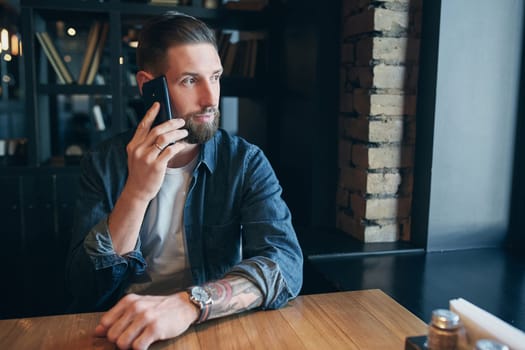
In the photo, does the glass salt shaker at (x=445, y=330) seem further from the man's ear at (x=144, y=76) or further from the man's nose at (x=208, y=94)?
the man's ear at (x=144, y=76)

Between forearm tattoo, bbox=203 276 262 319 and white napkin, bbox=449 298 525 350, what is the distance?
43 centimetres

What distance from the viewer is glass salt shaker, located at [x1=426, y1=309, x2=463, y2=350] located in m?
0.76

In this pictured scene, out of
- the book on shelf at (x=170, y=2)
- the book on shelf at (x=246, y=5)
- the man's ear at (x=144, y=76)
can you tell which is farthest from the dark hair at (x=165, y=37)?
the book on shelf at (x=246, y=5)

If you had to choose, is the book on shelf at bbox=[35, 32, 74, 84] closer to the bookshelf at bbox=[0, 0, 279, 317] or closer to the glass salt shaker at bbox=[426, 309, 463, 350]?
the bookshelf at bbox=[0, 0, 279, 317]

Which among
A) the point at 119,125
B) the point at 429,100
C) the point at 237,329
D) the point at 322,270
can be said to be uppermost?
the point at 429,100

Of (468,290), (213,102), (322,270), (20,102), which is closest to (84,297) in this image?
(213,102)

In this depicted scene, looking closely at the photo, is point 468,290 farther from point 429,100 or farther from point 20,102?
point 20,102

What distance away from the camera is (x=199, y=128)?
4.42ft

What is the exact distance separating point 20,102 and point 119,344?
556 cm

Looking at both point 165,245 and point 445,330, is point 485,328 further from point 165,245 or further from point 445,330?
point 165,245

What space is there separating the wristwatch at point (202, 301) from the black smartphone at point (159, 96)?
44 cm

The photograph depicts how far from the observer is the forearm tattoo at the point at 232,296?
105 centimetres

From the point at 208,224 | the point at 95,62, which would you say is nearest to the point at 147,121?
the point at 208,224

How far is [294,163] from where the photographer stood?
2.49 meters
